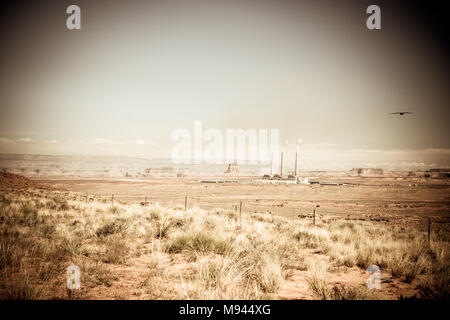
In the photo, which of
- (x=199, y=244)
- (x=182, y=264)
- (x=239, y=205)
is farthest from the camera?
(x=239, y=205)

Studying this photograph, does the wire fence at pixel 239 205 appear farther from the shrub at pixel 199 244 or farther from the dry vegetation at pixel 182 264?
the shrub at pixel 199 244

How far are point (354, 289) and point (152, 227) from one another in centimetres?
748

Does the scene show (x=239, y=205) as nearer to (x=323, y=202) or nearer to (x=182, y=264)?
(x=323, y=202)

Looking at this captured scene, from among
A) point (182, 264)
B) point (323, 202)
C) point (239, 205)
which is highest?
point (182, 264)

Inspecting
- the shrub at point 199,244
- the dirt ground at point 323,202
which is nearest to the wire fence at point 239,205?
the dirt ground at point 323,202

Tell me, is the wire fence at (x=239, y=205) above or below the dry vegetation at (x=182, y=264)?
below

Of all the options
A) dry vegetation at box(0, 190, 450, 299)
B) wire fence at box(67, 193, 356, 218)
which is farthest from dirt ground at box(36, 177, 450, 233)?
dry vegetation at box(0, 190, 450, 299)

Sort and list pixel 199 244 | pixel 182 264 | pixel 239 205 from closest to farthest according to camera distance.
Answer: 1. pixel 182 264
2. pixel 199 244
3. pixel 239 205

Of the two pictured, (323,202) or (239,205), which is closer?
(239,205)

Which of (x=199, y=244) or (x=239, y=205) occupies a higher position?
(x=199, y=244)

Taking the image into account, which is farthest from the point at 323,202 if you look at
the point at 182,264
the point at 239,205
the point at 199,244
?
the point at 182,264

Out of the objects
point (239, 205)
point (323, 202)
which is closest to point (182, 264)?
point (239, 205)
